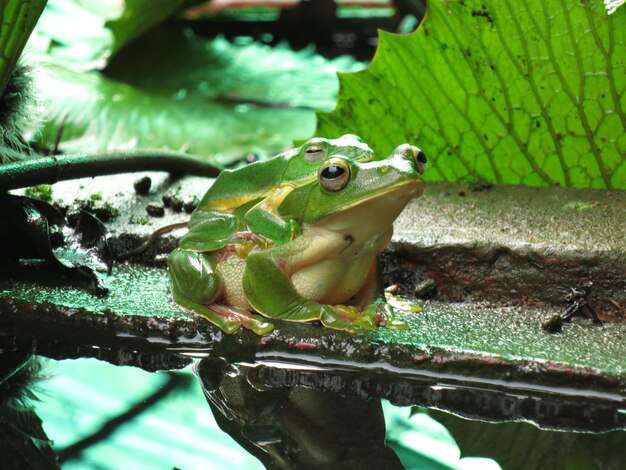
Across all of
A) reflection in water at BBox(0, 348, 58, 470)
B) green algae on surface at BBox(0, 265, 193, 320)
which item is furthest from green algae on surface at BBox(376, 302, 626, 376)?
reflection in water at BBox(0, 348, 58, 470)

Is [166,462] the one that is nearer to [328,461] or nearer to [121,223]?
[328,461]

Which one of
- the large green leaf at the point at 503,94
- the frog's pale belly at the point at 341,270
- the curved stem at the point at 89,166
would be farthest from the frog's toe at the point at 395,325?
the curved stem at the point at 89,166

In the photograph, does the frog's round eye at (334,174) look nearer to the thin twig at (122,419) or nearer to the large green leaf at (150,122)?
the thin twig at (122,419)

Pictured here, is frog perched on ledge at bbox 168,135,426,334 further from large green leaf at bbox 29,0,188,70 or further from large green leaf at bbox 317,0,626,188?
large green leaf at bbox 29,0,188,70

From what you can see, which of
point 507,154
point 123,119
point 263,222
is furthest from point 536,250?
point 123,119

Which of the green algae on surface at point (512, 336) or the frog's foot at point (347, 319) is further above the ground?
the frog's foot at point (347, 319)

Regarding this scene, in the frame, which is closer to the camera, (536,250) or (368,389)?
(368,389)
